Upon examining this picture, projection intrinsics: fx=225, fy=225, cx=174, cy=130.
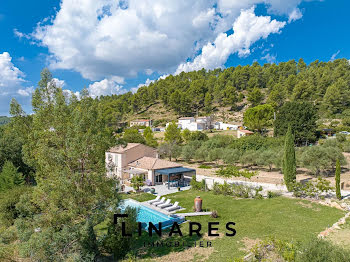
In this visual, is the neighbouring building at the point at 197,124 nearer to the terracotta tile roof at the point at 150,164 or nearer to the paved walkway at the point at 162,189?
the terracotta tile roof at the point at 150,164

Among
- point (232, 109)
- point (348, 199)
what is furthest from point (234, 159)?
point (232, 109)

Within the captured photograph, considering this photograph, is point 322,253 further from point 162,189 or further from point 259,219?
point 162,189

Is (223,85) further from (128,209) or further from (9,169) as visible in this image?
(128,209)

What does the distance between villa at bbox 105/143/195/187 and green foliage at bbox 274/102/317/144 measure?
2653cm

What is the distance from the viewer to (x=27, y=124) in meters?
11.1

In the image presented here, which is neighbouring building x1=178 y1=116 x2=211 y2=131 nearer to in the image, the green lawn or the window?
the window

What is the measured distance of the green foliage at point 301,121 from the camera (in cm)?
4341

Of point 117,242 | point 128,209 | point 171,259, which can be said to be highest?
point 128,209

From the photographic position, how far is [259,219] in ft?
46.0

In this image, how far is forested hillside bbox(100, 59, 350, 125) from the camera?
64062mm

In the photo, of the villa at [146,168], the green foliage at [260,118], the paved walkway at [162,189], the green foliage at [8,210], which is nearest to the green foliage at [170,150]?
the villa at [146,168]

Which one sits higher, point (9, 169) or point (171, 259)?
point (9, 169)

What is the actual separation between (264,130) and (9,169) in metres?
54.8

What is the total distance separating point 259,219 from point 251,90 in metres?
78.4
